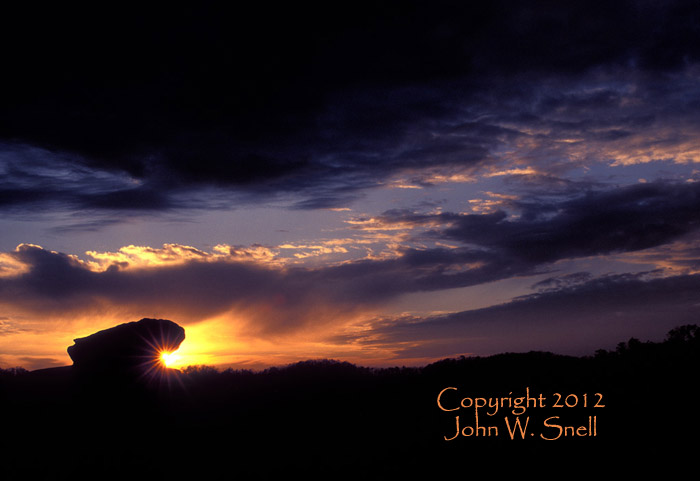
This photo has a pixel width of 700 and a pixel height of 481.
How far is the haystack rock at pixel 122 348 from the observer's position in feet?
71.1

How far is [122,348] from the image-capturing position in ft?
71.6

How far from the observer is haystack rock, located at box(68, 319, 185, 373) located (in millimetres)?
21672

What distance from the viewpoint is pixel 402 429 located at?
682 inches

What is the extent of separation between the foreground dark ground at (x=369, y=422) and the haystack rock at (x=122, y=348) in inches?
23.8

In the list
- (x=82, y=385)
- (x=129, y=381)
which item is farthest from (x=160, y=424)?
(x=82, y=385)

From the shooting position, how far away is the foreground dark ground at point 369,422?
1468cm

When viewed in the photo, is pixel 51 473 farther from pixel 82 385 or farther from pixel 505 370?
pixel 505 370

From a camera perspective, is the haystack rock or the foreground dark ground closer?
the foreground dark ground

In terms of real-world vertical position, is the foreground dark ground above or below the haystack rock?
below

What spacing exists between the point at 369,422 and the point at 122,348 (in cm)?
1081

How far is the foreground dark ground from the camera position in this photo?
14.7 m

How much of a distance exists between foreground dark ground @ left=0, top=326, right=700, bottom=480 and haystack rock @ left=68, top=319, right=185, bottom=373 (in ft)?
1.98

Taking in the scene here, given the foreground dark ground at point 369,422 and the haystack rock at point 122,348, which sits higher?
the haystack rock at point 122,348

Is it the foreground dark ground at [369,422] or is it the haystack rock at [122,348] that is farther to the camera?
the haystack rock at [122,348]
